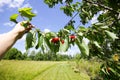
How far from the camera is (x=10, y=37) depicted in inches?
70.7

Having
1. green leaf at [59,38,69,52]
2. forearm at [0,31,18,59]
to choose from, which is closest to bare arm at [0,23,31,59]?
forearm at [0,31,18,59]

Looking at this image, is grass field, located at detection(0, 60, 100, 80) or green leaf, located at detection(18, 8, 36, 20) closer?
green leaf, located at detection(18, 8, 36, 20)

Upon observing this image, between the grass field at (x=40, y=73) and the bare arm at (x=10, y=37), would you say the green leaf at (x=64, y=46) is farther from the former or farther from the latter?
the grass field at (x=40, y=73)

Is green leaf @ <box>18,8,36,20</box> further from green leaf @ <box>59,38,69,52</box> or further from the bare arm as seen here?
green leaf @ <box>59,38,69,52</box>

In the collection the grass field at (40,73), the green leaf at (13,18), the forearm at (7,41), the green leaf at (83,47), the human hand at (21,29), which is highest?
the green leaf at (13,18)

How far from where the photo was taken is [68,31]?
6.90 feet

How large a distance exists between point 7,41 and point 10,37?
5cm

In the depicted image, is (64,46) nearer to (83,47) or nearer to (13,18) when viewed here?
(83,47)

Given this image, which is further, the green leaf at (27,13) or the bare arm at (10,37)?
the green leaf at (27,13)

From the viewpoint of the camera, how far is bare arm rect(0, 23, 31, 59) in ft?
5.61

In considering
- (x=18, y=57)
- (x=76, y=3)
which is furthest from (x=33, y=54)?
(x=76, y=3)

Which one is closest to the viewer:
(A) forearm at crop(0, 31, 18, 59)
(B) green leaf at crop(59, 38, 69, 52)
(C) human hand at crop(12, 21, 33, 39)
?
(A) forearm at crop(0, 31, 18, 59)

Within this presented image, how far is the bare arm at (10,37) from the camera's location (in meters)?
1.71

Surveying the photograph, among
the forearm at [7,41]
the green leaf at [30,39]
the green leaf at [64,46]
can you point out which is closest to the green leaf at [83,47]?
the green leaf at [64,46]
